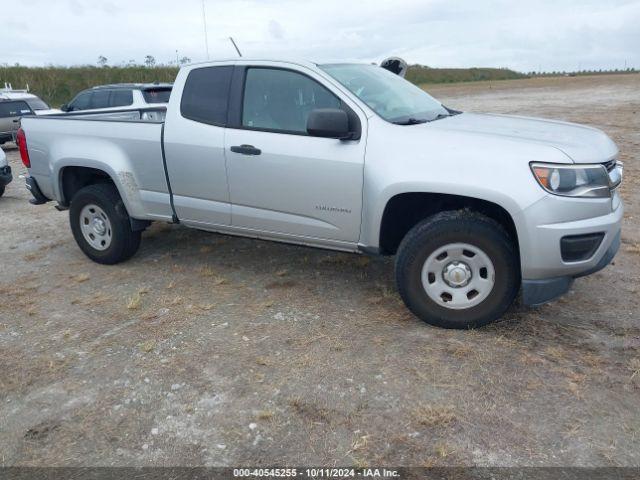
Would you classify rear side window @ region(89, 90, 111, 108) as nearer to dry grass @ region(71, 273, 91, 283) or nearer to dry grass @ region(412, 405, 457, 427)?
dry grass @ region(71, 273, 91, 283)

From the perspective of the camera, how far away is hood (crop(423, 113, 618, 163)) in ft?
11.5

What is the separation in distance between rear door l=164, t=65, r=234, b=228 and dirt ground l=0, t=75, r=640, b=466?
700 mm

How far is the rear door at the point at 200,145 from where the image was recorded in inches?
178

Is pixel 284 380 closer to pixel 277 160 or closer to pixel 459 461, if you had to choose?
pixel 459 461

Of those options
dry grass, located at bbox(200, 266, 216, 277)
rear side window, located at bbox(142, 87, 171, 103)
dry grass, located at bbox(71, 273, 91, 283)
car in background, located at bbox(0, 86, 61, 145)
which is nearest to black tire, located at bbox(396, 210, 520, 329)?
dry grass, located at bbox(200, 266, 216, 277)

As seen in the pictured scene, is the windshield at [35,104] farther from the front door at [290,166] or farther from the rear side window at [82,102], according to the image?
the front door at [290,166]

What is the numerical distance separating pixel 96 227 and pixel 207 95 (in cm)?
177

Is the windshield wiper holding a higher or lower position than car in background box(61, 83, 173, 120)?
higher

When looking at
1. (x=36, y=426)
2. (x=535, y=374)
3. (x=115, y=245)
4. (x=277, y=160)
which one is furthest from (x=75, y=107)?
(x=535, y=374)

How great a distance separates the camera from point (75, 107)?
14023 millimetres

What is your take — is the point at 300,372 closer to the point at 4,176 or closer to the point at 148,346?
the point at 148,346

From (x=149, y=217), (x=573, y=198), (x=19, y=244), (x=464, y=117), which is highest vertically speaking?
(x=464, y=117)

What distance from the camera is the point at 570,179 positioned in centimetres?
343

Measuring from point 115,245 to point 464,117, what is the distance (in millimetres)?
3279
